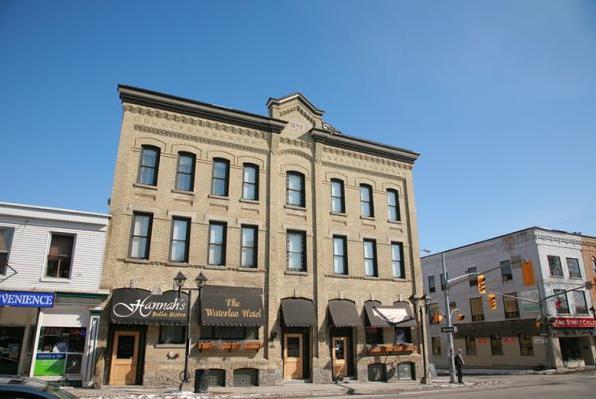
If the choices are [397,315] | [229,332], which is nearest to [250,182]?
[229,332]

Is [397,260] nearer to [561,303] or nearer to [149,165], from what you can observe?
[149,165]

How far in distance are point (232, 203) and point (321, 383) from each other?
10.0 meters

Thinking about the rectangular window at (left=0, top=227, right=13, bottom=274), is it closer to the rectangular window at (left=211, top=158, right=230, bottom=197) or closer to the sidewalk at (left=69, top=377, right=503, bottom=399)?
the sidewalk at (left=69, top=377, right=503, bottom=399)

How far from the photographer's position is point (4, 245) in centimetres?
1817

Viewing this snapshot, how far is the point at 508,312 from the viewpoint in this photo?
131ft

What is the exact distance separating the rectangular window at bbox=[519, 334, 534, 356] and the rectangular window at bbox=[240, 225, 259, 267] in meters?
27.5

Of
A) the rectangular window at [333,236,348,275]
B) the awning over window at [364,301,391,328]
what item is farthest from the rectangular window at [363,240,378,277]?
the awning over window at [364,301,391,328]

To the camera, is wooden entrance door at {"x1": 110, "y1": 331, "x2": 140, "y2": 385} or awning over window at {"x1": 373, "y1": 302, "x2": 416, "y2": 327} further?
awning over window at {"x1": 373, "y1": 302, "x2": 416, "y2": 327}

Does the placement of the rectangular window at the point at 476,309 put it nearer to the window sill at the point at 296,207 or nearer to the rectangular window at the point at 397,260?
the rectangular window at the point at 397,260

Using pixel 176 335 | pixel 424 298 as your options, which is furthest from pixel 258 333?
pixel 424 298

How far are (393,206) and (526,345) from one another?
789 inches

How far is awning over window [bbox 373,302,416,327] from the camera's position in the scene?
2456cm

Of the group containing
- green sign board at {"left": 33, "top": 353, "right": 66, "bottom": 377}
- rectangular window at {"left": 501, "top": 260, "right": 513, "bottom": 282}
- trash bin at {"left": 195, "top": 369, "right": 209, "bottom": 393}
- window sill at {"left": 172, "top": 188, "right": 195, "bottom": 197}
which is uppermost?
window sill at {"left": 172, "top": 188, "right": 195, "bottom": 197}

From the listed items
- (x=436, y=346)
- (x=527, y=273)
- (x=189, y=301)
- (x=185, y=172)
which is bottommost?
(x=436, y=346)
